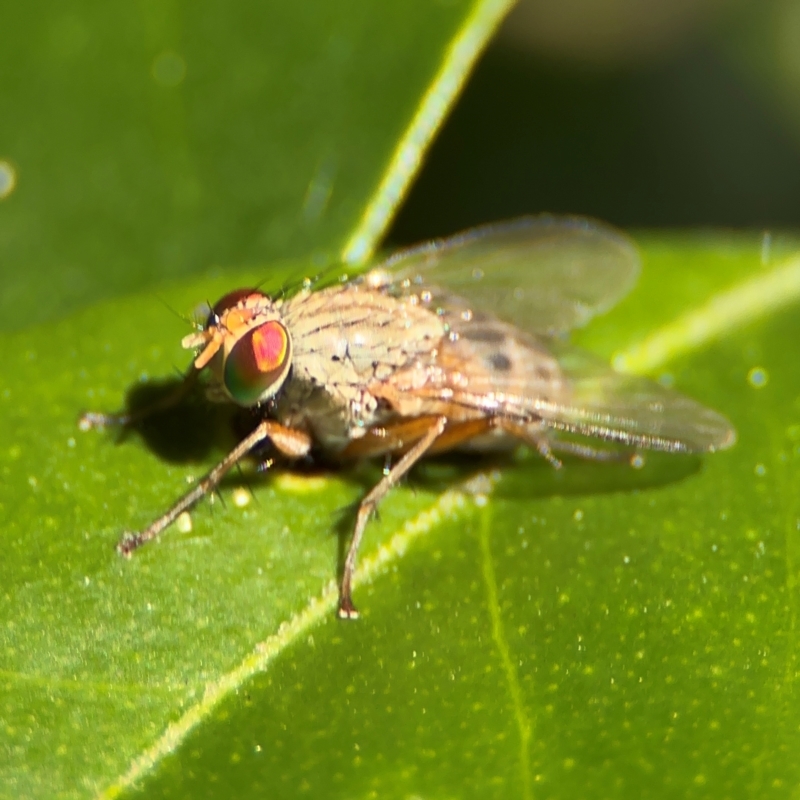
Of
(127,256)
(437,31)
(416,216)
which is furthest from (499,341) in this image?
(416,216)

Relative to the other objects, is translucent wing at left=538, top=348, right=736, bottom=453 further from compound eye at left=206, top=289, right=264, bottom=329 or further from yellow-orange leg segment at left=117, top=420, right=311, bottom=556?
compound eye at left=206, top=289, right=264, bottom=329

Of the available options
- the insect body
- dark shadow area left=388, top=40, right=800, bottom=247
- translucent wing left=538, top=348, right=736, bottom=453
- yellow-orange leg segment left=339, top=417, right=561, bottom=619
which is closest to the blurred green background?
dark shadow area left=388, top=40, right=800, bottom=247

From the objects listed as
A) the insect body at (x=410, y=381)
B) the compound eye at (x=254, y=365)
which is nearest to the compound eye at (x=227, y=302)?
the insect body at (x=410, y=381)

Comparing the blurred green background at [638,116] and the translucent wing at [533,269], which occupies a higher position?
the blurred green background at [638,116]

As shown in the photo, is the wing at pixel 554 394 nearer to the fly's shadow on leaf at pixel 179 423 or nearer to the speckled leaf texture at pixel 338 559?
the speckled leaf texture at pixel 338 559

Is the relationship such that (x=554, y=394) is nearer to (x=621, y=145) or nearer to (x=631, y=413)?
(x=631, y=413)

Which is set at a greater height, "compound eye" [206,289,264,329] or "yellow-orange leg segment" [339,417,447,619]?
"compound eye" [206,289,264,329]
